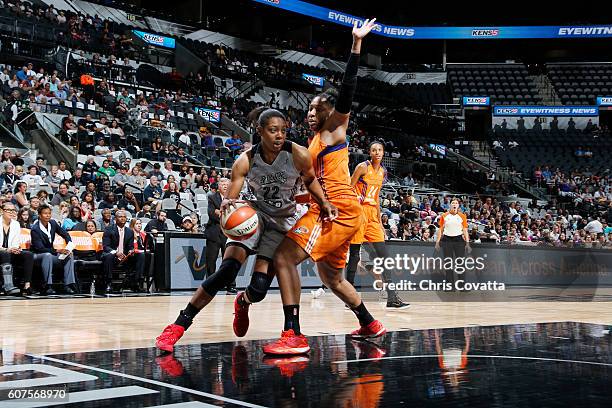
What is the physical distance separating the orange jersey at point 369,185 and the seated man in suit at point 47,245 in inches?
182

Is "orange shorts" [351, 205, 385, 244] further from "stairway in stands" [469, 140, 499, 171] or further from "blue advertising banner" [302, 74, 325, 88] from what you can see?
"stairway in stands" [469, 140, 499, 171]

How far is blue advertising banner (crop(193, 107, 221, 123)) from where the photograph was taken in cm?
2373

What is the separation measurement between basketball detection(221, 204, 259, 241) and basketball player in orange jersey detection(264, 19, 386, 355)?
34 centimetres

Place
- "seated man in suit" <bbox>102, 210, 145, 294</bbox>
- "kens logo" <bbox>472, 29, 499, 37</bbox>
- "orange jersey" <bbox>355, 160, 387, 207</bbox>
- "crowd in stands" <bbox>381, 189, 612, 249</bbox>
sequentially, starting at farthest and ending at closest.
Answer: "kens logo" <bbox>472, 29, 499, 37</bbox> → "crowd in stands" <bbox>381, 189, 612, 249</bbox> → "seated man in suit" <bbox>102, 210, 145, 294</bbox> → "orange jersey" <bbox>355, 160, 387, 207</bbox>

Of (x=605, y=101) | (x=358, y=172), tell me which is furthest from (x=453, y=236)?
(x=605, y=101)

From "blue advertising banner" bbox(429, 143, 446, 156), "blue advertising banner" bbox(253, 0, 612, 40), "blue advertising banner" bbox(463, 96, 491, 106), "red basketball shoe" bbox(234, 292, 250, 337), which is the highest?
"blue advertising banner" bbox(253, 0, 612, 40)

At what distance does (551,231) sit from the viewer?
70.2 ft

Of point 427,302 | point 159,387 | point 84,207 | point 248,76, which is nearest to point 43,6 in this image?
point 248,76

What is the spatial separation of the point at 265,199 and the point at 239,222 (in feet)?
1.49

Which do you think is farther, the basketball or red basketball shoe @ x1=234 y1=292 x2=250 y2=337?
red basketball shoe @ x1=234 y1=292 x2=250 y2=337

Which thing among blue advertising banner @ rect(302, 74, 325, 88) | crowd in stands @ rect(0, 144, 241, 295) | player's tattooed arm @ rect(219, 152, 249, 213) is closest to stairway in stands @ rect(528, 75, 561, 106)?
blue advertising banner @ rect(302, 74, 325, 88)

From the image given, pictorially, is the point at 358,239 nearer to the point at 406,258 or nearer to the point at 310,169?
the point at 310,169

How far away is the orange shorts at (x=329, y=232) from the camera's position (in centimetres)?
505

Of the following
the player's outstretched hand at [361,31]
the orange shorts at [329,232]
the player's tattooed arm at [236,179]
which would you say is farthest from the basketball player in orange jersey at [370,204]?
the player's tattooed arm at [236,179]
